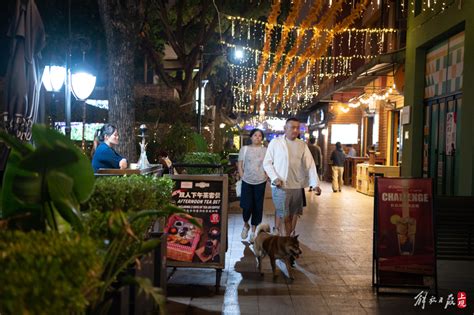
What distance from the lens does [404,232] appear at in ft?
20.5

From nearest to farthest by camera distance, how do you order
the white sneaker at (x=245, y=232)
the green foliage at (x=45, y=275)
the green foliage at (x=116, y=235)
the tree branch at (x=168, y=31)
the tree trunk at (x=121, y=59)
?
the green foliage at (x=45, y=275) → the green foliage at (x=116, y=235) → the white sneaker at (x=245, y=232) → the tree trunk at (x=121, y=59) → the tree branch at (x=168, y=31)

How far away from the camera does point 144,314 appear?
4.05m

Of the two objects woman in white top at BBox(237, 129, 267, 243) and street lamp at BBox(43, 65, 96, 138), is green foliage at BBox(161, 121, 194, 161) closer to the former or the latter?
street lamp at BBox(43, 65, 96, 138)

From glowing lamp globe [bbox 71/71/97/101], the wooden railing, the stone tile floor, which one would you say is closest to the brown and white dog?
the stone tile floor

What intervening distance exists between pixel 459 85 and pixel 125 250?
27.2ft

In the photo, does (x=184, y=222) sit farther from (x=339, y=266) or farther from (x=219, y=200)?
(x=339, y=266)

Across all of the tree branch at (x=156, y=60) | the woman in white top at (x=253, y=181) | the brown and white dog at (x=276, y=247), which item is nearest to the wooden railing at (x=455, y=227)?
the brown and white dog at (x=276, y=247)

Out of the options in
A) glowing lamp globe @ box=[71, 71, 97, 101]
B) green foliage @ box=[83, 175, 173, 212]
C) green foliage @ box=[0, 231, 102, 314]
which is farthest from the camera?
glowing lamp globe @ box=[71, 71, 97, 101]

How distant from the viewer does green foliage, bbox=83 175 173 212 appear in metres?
4.24

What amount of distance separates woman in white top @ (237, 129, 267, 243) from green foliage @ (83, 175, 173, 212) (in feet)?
15.2

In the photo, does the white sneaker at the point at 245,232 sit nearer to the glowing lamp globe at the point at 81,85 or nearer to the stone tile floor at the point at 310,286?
the stone tile floor at the point at 310,286

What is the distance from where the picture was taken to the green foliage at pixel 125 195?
424 cm

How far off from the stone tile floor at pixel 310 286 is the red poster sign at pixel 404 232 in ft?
0.96

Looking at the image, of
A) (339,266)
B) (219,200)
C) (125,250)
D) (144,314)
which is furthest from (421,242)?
(125,250)
